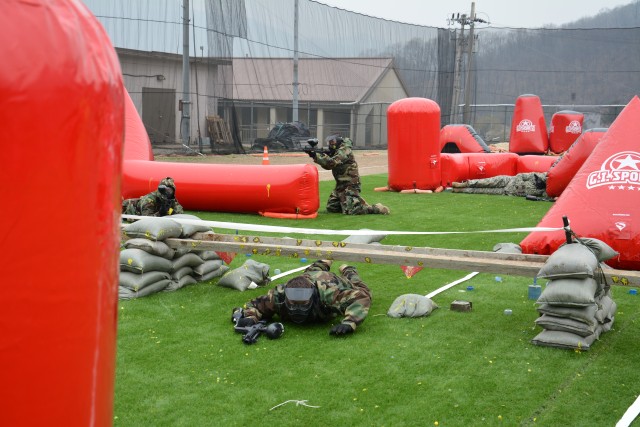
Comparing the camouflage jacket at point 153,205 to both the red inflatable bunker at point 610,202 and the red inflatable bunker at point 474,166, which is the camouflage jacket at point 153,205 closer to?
the red inflatable bunker at point 610,202

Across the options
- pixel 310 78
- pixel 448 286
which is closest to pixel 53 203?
pixel 448 286

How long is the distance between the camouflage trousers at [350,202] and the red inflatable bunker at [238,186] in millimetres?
594

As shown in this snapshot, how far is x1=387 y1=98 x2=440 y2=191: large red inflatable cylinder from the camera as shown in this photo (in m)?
14.4

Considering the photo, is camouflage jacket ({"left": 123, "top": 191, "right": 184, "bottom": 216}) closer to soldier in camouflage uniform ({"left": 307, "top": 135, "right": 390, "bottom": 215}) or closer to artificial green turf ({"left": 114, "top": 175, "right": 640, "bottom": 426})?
artificial green turf ({"left": 114, "top": 175, "right": 640, "bottom": 426})

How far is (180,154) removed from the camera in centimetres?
2373

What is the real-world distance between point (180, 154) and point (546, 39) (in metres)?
22.2

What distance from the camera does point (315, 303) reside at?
5551mm

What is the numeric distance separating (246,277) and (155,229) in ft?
3.05

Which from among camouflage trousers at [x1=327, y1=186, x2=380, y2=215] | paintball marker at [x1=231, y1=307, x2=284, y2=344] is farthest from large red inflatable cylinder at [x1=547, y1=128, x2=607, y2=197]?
paintball marker at [x1=231, y1=307, x2=284, y2=344]

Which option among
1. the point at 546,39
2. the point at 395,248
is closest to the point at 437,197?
the point at 395,248

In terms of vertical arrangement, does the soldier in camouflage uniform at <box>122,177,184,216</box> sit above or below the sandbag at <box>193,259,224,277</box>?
above

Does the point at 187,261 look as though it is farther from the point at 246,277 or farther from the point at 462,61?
the point at 462,61

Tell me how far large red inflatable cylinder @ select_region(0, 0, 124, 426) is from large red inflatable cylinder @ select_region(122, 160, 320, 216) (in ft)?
30.5

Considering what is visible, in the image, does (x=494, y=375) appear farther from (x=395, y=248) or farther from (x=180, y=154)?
(x=180, y=154)
